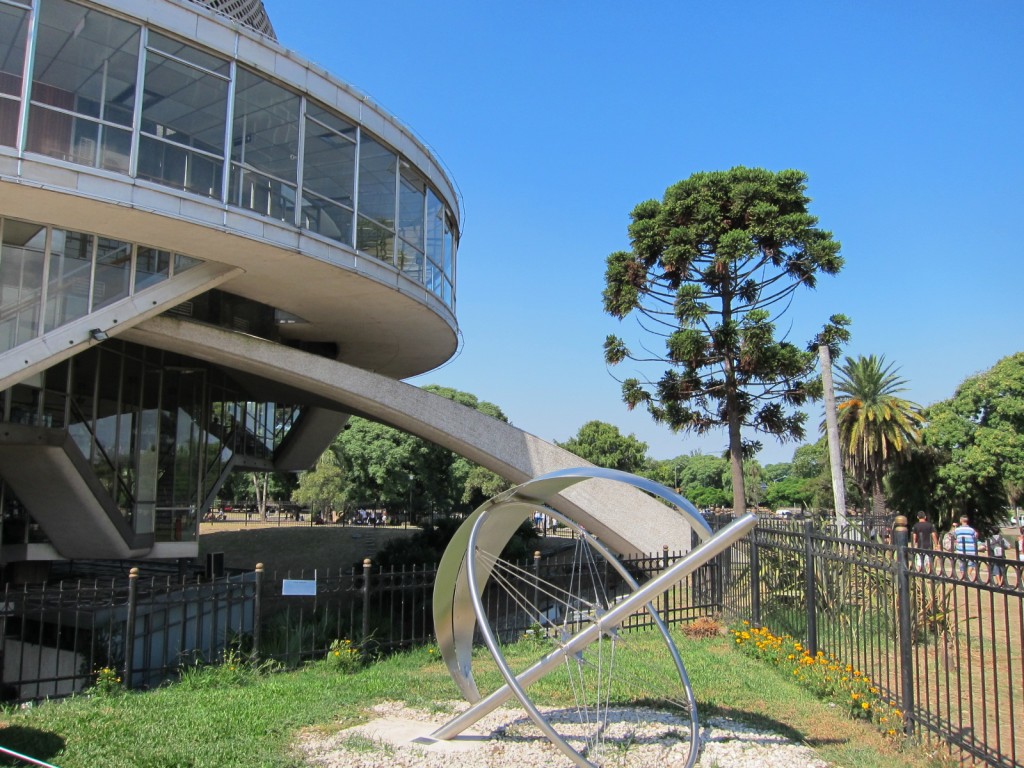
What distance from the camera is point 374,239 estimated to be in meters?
13.4

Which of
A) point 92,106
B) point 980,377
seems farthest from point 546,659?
point 980,377

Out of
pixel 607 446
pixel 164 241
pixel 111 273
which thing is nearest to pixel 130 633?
pixel 111 273

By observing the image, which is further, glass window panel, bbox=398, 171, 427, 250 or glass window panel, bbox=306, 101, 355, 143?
glass window panel, bbox=398, 171, 427, 250

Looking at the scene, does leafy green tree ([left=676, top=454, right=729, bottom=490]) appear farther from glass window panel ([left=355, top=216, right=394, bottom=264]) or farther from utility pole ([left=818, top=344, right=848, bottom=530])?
glass window panel ([left=355, top=216, right=394, bottom=264])

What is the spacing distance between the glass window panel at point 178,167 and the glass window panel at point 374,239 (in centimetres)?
253

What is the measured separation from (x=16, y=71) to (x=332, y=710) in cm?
851

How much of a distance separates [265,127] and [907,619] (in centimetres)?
1063

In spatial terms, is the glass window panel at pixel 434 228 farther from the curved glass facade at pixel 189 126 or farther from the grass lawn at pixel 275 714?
the grass lawn at pixel 275 714

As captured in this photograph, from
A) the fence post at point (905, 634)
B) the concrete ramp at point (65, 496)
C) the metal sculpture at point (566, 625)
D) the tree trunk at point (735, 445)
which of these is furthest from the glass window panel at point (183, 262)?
the tree trunk at point (735, 445)

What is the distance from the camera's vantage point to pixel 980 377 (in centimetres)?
3067

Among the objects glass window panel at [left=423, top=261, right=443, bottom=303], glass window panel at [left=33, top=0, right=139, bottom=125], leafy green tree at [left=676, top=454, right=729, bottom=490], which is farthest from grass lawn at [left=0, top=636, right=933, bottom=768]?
leafy green tree at [left=676, top=454, right=729, bottom=490]

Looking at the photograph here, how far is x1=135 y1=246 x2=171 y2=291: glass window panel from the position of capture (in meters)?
11.5

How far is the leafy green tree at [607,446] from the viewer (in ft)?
152

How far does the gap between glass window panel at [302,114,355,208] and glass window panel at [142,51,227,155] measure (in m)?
1.51
